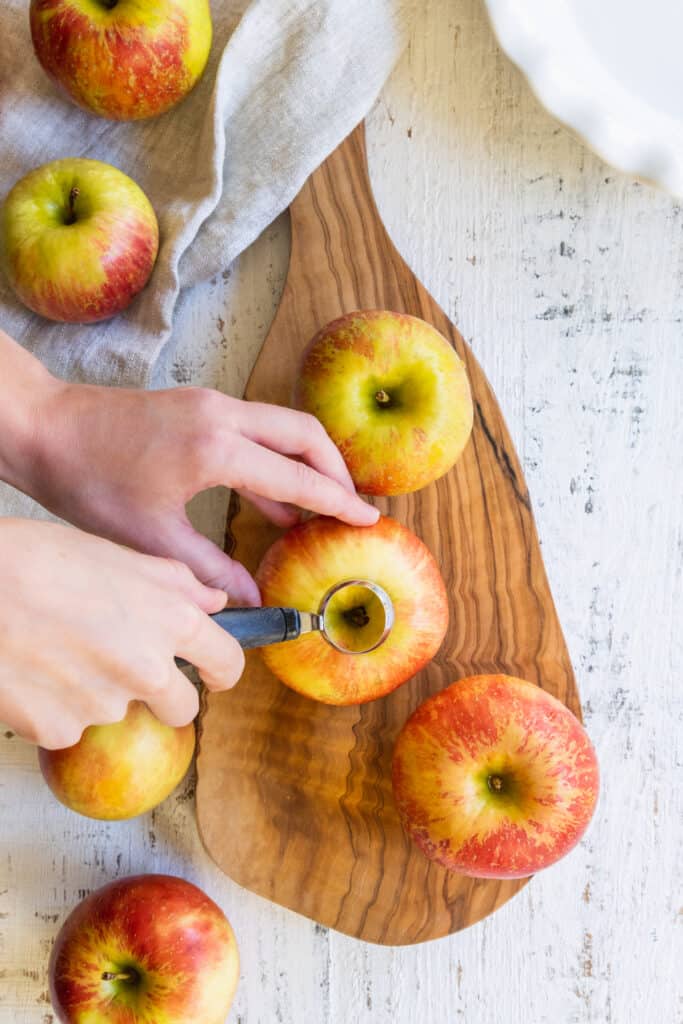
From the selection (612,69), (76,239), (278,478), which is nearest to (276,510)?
(278,478)

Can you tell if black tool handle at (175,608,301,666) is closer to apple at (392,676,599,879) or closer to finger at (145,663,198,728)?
finger at (145,663,198,728)

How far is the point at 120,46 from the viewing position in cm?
89

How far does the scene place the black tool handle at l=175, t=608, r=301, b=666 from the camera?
2.55ft

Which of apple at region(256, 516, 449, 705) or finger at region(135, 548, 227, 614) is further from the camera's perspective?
apple at region(256, 516, 449, 705)

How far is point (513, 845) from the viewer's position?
826 millimetres

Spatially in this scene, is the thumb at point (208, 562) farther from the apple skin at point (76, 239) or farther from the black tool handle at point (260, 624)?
the apple skin at point (76, 239)

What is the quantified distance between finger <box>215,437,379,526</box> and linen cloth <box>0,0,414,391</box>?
0.59 feet

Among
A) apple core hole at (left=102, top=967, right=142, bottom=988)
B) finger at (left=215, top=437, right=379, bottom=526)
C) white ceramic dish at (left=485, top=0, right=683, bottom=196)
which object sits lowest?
apple core hole at (left=102, top=967, right=142, bottom=988)

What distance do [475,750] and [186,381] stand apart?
0.44m

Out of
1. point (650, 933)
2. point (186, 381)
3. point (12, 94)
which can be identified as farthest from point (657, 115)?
point (650, 933)

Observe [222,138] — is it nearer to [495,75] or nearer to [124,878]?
[495,75]

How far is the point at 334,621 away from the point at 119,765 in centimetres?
22

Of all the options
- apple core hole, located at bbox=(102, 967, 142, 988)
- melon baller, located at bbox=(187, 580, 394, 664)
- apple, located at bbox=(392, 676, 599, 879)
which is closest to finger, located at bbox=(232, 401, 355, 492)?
melon baller, located at bbox=(187, 580, 394, 664)

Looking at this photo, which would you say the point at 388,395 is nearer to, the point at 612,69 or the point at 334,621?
the point at 334,621
